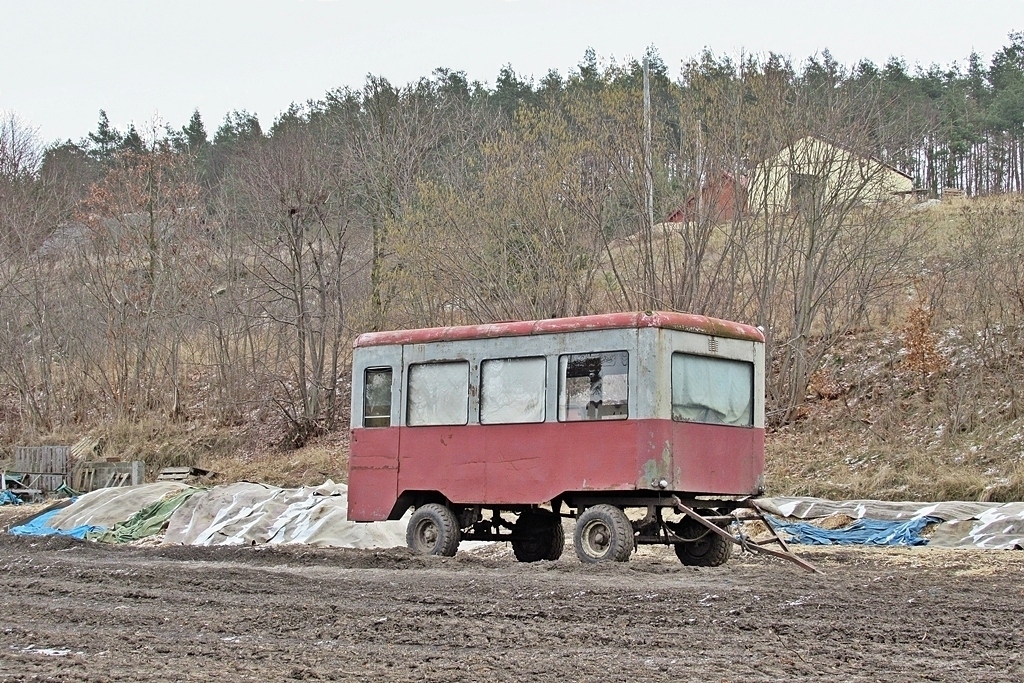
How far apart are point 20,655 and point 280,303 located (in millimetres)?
29132

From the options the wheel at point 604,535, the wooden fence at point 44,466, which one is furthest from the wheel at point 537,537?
the wooden fence at point 44,466

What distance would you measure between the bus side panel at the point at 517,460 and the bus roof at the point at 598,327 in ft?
3.55

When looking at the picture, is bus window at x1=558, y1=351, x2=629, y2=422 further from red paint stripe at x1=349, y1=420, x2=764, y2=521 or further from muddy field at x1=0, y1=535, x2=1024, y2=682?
muddy field at x1=0, y1=535, x2=1024, y2=682

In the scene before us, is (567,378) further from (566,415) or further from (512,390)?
(512,390)

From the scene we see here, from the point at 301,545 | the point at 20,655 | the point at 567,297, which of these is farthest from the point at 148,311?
the point at 20,655

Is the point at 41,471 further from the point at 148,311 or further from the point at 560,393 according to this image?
the point at 560,393

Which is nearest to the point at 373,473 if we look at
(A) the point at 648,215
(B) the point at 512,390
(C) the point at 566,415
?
(B) the point at 512,390

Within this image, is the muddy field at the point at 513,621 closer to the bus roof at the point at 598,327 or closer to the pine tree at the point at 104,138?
the bus roof at the point at 598,327

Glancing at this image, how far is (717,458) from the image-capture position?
14523 mm

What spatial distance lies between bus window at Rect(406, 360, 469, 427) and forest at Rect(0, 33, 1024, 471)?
10.5 m

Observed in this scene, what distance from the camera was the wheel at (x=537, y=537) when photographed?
51.9 ft

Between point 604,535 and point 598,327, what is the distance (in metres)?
2.32

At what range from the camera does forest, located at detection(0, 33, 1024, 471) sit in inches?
1029

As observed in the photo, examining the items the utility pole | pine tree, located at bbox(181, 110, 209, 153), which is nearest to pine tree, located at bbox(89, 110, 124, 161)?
pine tree, located at bbox(181, 110, 209, 153)
